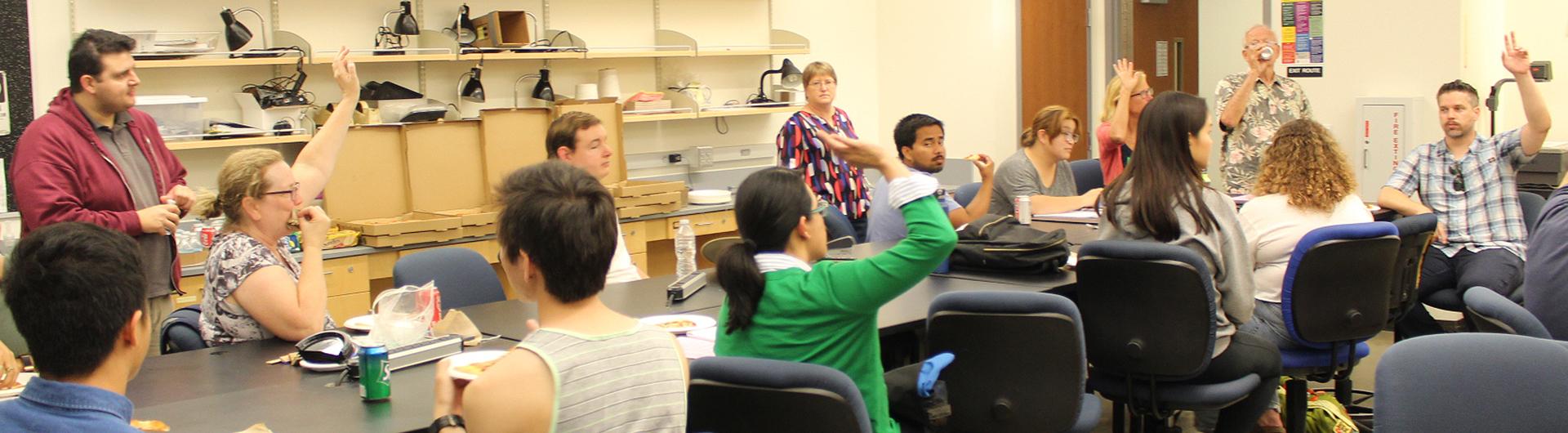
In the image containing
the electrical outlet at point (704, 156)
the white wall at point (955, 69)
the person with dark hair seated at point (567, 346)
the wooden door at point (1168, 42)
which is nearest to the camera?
the person with dark hair seated at point (567, 346)

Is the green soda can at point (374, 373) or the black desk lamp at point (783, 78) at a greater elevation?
the black desk lamp at point (783, 78)

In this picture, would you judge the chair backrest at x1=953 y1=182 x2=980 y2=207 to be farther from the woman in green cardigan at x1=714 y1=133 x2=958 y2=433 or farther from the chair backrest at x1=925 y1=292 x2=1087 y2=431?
the woman in green cardigan at x1=714 y1=133 x2=958 y2=433

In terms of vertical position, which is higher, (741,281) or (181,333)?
(741,281)

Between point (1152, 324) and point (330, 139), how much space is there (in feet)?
8.60

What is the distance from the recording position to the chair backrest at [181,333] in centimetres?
316

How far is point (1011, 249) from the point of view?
12.5 ft

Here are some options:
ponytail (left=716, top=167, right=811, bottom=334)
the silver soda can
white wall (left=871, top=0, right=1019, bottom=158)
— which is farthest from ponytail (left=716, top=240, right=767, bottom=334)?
white wall (left=871, top=0, right=1019, bottom=158)

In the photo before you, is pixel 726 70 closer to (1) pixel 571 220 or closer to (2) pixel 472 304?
(2) pixel 472 304

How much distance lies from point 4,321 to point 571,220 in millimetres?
2119

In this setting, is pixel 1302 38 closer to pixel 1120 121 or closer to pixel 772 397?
pixel 1120 121

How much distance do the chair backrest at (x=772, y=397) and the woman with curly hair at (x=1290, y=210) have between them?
209 centimetres

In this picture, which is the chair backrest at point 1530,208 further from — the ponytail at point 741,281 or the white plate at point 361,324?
the white plate at point 361,324

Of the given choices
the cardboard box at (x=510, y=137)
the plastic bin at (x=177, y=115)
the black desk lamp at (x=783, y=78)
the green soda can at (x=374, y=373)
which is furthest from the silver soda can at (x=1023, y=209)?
the plastic bin at (x=177, y=115)

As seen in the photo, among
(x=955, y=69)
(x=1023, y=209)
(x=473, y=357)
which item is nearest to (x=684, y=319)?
(x=473, y=357)
